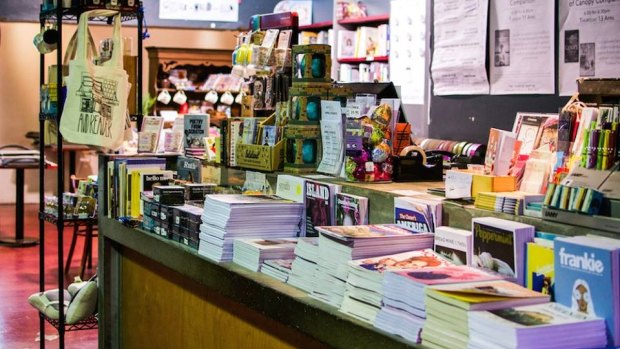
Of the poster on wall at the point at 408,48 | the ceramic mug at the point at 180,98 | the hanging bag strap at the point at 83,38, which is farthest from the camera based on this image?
the ceramic mug at the point at 180,98

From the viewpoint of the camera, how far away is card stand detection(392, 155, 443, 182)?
3.40 meters

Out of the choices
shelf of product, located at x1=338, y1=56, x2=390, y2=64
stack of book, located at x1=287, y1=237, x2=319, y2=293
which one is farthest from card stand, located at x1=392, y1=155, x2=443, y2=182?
shelf of product, located at x1=338, y1=56, x2=390, y2=64

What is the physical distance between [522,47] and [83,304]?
3.61 metres

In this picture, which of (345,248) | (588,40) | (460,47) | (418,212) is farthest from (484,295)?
(460,47)

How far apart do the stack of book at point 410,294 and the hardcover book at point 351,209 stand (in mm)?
753

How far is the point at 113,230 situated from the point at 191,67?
322 inches

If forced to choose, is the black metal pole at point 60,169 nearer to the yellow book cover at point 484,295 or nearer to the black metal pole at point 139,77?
the black metal pole at point 139,77

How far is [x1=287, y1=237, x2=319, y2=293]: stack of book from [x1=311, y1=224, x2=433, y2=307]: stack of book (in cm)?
6

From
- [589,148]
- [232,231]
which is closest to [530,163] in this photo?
[589,148]

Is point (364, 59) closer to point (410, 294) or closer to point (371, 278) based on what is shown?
point (371, 278)

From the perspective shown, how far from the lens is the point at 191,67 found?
12.5 meters

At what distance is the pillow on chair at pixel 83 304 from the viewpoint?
4652 millimetres

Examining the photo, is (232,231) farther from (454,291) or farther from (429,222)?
(454,291)

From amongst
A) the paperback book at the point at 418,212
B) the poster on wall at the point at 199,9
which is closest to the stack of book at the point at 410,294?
the paperback book at the point at 418,212
